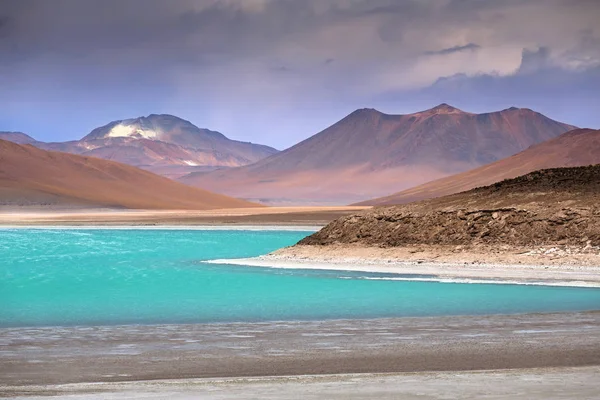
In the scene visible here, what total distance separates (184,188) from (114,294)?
175 meters

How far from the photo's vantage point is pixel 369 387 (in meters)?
10.0

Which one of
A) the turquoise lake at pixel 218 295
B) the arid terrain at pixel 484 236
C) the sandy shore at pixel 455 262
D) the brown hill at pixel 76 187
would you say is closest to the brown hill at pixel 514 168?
the brown hill at pixel 76 187

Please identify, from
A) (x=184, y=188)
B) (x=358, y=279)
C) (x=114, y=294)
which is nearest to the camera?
(x=114, y=294)

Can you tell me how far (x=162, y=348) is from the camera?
44.9ft

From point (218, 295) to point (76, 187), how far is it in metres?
156

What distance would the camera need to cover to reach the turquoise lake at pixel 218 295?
1955 centimetres

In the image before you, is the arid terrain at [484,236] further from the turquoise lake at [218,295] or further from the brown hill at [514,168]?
the brown hill at [514,168]

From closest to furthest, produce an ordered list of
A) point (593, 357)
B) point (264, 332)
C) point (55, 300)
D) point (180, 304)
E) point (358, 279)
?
point (593, 357)
point (264, 332)
point (180, 304)
point (55, 300)
point (358, 279)

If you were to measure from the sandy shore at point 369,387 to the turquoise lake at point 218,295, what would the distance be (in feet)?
25.4

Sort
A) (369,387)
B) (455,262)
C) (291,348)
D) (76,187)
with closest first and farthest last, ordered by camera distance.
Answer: (369,387) → (291,348) → (455,262) → (76,187)

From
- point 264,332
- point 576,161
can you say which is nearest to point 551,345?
point 264,332

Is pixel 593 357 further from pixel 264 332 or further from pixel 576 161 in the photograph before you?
pixel 576 161

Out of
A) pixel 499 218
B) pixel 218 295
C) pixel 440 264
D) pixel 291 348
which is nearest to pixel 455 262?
pixel 440 264

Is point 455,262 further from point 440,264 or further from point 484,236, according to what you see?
point 484,236
